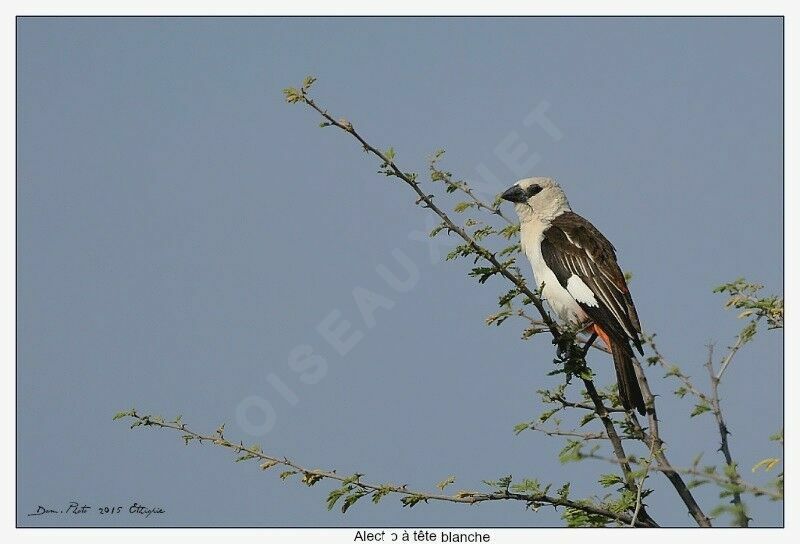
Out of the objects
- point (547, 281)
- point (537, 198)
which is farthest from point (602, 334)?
point (537, 198)

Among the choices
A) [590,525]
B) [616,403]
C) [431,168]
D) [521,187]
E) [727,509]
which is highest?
[521,187]

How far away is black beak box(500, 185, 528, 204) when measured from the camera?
7906mm

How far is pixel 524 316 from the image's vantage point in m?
5.46

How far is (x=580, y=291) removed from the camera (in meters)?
6.87

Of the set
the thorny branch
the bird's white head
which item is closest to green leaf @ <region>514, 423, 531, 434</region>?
the thorny branch

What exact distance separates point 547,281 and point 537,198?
3.29 feet

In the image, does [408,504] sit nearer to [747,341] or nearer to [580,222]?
[747,341]

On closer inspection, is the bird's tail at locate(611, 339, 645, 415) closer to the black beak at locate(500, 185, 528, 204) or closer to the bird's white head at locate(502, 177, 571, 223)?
the bird's white head at locate(502, 177, 571, 223)

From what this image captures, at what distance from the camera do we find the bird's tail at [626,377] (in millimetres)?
5898

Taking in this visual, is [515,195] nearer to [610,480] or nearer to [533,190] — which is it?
[533,190]

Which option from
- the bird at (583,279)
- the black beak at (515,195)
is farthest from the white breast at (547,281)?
the black beak at (515,195)

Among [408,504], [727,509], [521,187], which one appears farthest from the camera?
[521,187]
